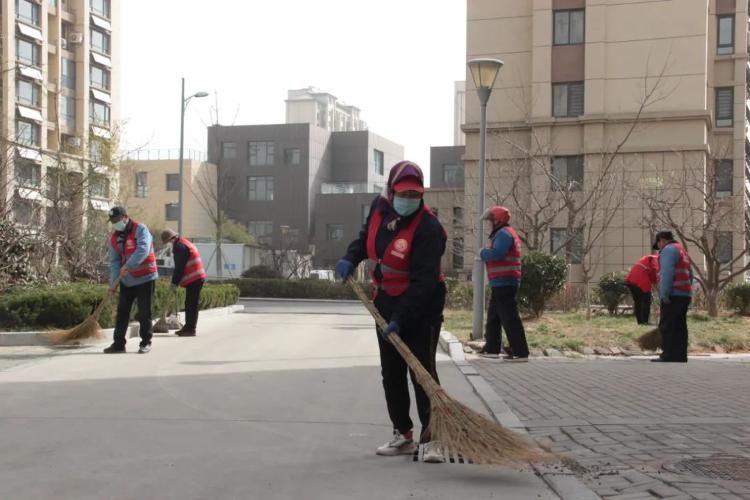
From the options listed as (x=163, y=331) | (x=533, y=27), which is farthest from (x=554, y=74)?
(x=163, y=331)

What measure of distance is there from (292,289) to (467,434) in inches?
1208

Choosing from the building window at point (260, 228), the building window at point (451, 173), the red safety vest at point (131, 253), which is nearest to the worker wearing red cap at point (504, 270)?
the red safety vest at point (131, 253)

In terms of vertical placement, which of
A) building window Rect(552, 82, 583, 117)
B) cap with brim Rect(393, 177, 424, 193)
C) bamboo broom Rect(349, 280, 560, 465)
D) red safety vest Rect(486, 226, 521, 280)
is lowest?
bamboo broom Rect(349, 280, 560, 465)

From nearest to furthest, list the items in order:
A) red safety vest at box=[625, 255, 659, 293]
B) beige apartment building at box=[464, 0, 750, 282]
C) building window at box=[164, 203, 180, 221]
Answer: red safety vest at box=[625, 255, 659, 293], beige apartment building at box=[464, 0, 750, 282], building window at box=[164, 203, 180, 221]

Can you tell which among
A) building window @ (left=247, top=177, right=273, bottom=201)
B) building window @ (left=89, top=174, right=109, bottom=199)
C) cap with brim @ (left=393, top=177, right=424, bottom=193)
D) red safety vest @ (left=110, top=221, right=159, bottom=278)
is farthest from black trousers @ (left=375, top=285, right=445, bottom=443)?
building window @ (left=247, top=177, right=273, bottom=201)

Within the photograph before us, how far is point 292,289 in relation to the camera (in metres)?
35.2

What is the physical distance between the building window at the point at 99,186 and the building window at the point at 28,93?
90.4 ft

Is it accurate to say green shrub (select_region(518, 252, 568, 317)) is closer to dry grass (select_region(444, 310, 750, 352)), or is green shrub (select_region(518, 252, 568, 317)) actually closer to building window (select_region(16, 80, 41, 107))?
dry grass (select_region(444, 310, 750, 352))

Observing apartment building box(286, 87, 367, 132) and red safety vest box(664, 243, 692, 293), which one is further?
apartment building box(286, 87, 367, 132)

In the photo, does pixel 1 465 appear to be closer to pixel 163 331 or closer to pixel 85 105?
pixel 163 331

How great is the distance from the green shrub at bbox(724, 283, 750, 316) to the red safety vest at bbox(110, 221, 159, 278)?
13.7 meters

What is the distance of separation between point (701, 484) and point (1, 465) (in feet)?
13.0

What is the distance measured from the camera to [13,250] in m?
13.5

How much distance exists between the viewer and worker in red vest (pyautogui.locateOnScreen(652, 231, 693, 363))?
33.4 ft
